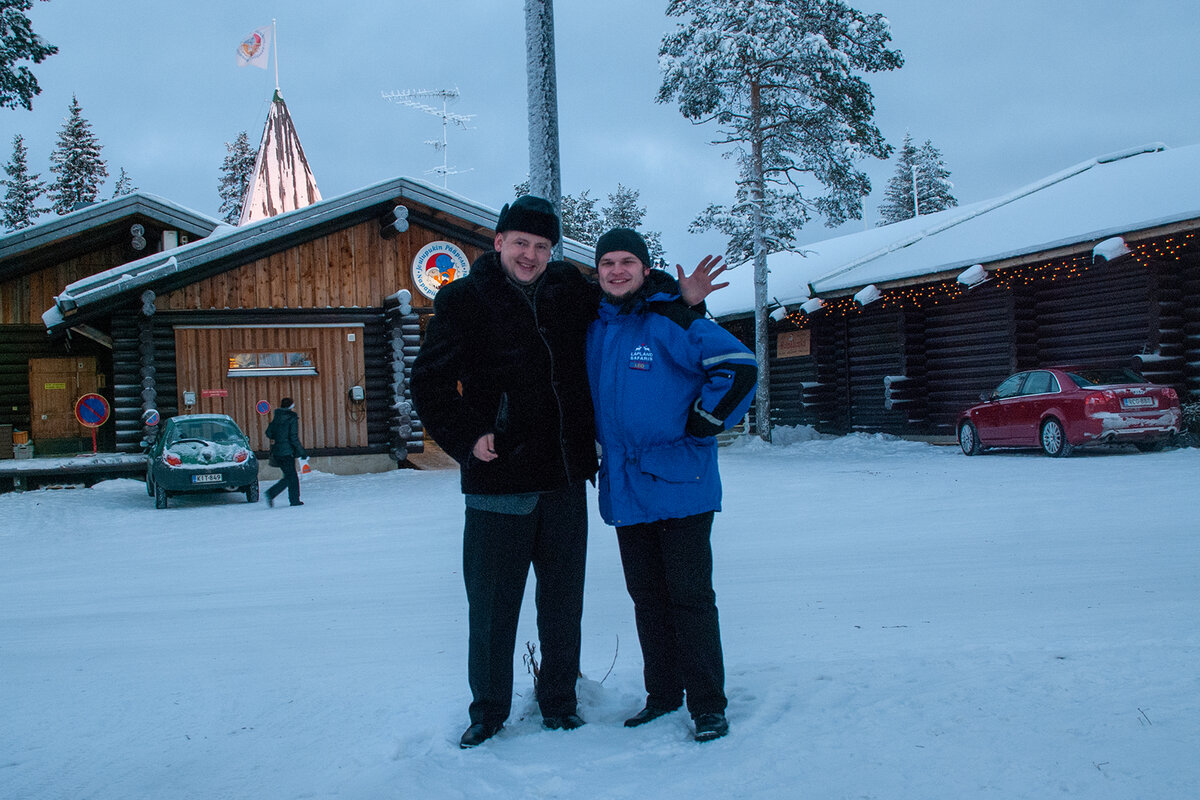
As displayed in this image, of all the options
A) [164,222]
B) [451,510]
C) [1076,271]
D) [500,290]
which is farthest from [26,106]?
[1076,271]

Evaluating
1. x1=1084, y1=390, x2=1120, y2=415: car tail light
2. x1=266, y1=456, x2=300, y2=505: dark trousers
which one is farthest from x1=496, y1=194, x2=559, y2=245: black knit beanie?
x1=1084, y1=390, x2=1120, y2=415: car tail light

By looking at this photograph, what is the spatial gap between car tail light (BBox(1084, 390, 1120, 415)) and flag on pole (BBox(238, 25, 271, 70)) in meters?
25.1

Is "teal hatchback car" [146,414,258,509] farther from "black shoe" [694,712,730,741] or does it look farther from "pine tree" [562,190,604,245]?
"pine tree" [562,190,604,245]

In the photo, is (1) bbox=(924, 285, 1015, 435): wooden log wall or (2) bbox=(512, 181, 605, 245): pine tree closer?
(1) bbox=(924, 285, 1015, 435): wooden log wall

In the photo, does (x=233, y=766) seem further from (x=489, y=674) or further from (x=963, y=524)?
(x=963, y=524)

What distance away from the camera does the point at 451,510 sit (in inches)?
446

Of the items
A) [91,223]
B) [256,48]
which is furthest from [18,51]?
[256,48]

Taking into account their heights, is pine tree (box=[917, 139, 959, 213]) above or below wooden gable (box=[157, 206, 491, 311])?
above

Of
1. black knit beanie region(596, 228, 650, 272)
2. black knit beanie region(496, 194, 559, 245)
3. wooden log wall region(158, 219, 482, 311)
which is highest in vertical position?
wooden log wall region(158, 219, 482, 311)

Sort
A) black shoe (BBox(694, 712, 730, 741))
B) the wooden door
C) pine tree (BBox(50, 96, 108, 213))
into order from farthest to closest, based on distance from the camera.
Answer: pine tree (BBox(50, 96, 108, 213))
the wooden door
black shoe (BBox(694, 712, 730, 741))

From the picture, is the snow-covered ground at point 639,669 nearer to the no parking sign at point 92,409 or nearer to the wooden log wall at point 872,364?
the no parking sign at point 92,409

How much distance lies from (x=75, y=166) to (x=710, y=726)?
49598mm

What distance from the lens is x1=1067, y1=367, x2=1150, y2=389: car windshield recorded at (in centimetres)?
1309

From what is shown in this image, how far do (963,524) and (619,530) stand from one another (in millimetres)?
5598
